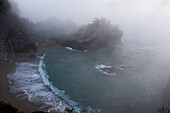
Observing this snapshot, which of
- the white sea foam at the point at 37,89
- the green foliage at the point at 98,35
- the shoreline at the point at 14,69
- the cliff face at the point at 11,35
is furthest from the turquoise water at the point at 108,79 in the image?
the cliff face at the point at 11,35

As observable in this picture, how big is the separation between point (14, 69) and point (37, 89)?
11.1 meters

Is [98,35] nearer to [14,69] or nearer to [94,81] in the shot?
[94,81]

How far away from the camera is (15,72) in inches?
1586

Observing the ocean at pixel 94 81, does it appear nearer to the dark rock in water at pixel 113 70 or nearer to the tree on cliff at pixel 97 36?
the dark rock in water at pixel 113 70

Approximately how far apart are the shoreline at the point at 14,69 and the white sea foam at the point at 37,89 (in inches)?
35.2

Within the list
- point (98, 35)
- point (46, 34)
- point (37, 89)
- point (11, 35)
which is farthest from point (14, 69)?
point (98, 35)

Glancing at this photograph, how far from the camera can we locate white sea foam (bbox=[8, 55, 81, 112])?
30.3 m

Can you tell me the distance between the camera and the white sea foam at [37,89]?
30.3 meters

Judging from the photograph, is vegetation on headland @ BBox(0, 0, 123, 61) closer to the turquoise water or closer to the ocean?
the turquoise water

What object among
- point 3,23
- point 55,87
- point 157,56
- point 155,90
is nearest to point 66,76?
point 55,87

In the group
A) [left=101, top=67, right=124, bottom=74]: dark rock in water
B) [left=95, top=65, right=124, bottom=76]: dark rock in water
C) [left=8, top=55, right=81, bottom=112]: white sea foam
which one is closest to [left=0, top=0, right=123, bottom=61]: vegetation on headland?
[left=8, top=55, right=81, bottom=112]: white sea foam

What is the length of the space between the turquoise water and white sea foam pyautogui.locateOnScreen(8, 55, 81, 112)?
4.00ft

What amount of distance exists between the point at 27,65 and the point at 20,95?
47.3 feet

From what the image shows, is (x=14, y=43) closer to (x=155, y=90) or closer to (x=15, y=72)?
(x=15, y=72)
